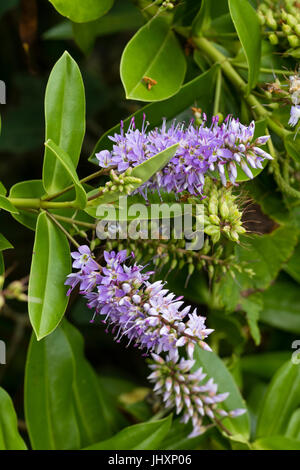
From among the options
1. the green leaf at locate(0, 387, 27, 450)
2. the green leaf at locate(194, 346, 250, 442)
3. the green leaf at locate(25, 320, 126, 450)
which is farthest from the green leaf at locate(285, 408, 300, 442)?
the green leaf at locate(0, 387, 27, 450)

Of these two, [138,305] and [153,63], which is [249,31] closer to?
[153,63]

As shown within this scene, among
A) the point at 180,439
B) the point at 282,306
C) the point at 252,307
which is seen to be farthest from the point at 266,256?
the point at 180,439

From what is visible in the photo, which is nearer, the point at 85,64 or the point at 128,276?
the point at 128,276

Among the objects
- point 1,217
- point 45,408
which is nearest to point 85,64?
point 1,217

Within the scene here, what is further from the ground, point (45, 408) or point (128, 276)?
point (128, 276)

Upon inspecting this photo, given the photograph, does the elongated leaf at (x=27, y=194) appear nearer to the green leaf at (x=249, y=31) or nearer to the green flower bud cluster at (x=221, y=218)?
the green flower bud cluster at (x=221, y=218)
